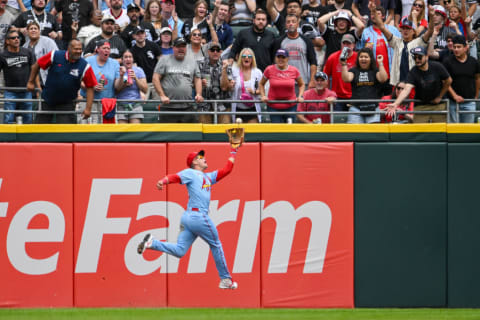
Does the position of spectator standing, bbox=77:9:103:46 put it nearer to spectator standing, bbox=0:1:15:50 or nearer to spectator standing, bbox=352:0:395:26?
spectator standing, bbox=0:1:15:50

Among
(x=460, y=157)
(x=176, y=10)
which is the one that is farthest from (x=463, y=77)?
(x=176, y=10)

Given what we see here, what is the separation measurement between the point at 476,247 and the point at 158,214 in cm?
493

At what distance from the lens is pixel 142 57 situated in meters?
16.2

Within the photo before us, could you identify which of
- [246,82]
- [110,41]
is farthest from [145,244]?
[110,41]

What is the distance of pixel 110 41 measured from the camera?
15961 mm

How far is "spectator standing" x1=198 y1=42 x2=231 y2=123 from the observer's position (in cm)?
1473

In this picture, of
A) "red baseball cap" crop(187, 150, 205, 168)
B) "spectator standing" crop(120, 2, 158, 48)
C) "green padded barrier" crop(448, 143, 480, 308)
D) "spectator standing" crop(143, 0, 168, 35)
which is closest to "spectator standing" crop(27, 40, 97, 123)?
"red baseball cap" crop(187, 150, 205, 168)

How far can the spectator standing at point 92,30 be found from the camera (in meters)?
17.1

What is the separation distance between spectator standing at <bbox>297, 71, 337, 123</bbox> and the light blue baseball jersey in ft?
8.49

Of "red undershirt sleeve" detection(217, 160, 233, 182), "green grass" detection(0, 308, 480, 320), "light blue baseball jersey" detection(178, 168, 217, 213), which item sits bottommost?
"green grass" detection(0, 308, 480, 320)

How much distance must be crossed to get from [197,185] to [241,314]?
1.94m

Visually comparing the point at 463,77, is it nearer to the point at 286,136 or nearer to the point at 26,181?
the point at 286,136

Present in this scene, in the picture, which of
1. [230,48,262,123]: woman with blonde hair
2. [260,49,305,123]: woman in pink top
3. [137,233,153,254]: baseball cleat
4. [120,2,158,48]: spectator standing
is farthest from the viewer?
[120,2,158,48]: spectator standing

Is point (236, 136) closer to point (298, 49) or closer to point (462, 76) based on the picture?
point (298, 49)
